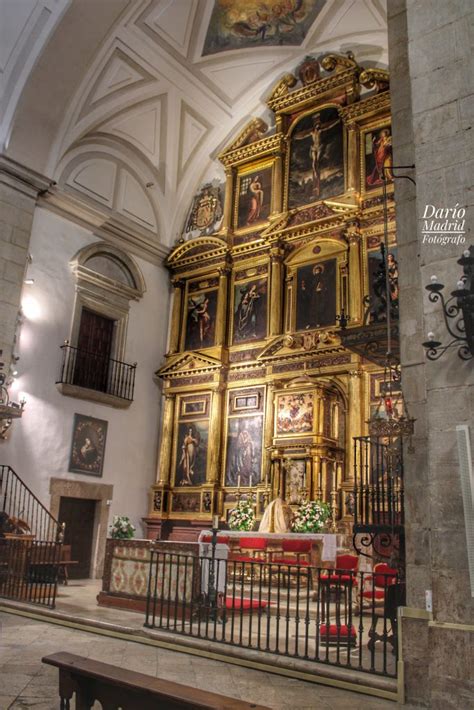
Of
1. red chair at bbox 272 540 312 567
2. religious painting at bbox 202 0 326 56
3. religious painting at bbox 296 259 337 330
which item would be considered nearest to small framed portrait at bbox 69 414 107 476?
red chair at bbox 272 540 312 567

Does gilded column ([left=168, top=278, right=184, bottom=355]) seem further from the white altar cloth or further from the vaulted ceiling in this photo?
the white altar cloth

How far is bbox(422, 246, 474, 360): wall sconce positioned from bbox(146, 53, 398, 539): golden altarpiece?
284 inches

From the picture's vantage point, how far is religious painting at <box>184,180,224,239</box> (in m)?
16.7

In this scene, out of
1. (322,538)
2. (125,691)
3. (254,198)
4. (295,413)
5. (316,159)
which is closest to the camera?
(125,691)

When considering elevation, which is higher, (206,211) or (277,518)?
(206,211)

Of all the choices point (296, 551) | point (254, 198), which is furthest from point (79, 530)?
point (254, 198)

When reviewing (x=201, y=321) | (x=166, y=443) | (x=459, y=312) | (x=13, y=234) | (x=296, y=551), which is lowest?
(x=296, y=551)

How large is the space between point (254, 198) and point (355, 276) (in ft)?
13.6

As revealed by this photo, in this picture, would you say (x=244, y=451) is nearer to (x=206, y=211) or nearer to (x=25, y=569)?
(x=25, y=569)

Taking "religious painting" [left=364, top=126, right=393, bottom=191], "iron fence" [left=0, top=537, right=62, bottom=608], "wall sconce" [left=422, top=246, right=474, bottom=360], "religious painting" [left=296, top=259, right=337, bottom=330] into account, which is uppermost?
"religious painting" [left=364, top=126, right=393, bottom=191]

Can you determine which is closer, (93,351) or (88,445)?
(88,445)

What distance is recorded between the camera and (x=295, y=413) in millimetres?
13047

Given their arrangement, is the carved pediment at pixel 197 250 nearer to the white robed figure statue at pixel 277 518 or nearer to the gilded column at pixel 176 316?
the gilded column at pixel 176 316

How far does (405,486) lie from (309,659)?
179cm
